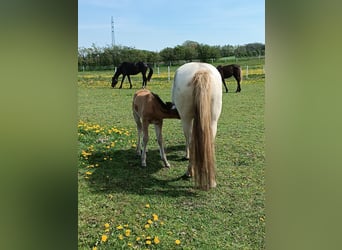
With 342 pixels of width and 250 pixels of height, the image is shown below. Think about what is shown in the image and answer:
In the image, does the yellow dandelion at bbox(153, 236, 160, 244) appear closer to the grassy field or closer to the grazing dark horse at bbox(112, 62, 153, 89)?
the grassy field

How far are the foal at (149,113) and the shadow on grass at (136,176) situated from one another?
0.10ft

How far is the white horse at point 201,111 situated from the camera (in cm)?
116

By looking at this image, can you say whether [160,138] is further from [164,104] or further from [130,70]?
[130,70]

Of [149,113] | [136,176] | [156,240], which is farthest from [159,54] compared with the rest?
[156,240]

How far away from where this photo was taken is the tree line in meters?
1.08

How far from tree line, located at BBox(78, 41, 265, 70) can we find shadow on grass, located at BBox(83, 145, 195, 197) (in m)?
0.35

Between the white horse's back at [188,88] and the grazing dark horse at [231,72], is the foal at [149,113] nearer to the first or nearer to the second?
the white horse's back at [188,88]

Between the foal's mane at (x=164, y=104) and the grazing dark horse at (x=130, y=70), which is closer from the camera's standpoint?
the grazing dark horse at (x=130, y=70)

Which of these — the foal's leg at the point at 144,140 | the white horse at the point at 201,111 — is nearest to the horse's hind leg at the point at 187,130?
the white horse at the point at 201,111

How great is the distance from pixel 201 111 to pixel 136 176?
374 mm
